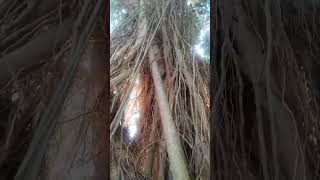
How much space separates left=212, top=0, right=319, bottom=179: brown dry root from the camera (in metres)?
0.75

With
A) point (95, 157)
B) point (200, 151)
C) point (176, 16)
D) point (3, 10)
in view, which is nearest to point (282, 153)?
point (95, 157)

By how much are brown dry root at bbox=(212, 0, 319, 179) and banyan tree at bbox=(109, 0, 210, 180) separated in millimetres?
1167

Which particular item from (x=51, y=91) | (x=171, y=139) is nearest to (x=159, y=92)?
(x=171, y=139)

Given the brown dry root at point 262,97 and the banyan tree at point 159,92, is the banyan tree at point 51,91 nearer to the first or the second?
the brown dry root at point 262,97

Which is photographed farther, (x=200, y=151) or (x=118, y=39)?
(x=118, y=39)

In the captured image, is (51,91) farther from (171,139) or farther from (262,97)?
(171,139)

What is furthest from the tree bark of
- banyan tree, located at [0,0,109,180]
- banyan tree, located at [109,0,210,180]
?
banyan tree, located at [0,0,109,180]

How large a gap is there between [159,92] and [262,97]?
1391mm

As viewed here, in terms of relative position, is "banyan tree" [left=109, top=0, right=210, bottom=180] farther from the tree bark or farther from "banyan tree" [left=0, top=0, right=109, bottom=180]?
"banyan tree" [left=0, top=0, right=109, bottom=180]

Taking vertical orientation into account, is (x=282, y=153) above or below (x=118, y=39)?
below

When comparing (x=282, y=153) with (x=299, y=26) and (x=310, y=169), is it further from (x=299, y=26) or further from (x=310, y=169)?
(x=299, y=26)

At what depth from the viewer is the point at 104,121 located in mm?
986

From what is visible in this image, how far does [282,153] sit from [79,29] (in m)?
0.41

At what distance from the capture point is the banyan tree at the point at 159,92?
2098 millimetres
